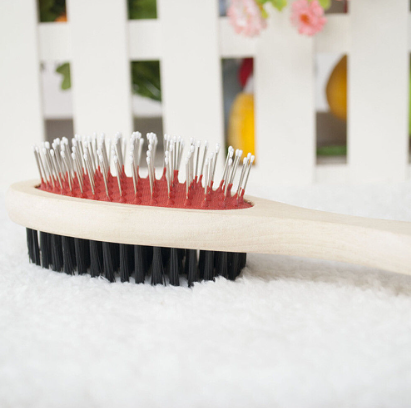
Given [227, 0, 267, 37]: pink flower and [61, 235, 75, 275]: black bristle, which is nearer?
[61, 235, 75, 275]: black bristle

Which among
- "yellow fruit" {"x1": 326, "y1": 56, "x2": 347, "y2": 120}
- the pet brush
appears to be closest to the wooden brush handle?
the pet brush

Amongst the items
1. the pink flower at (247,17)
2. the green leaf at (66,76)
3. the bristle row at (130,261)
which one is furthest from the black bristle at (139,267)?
the green leaf at (66,76)

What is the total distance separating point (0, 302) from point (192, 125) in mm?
519

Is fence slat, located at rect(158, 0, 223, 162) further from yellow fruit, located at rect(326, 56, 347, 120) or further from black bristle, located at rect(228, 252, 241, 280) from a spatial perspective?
black bristle, located at rect(228, 252, 241, 280)

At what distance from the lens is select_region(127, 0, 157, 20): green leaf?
90 cm

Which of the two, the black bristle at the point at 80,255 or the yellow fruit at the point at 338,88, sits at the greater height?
the yellow fruit at the point at 338,88

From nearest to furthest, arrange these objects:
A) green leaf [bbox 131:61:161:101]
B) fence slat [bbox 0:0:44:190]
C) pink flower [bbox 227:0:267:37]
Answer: pink flower [bbox 227:0:267:37] < fence slat [bbox 0:0:44:190] < green leaf [bbox 131:61:161:101]

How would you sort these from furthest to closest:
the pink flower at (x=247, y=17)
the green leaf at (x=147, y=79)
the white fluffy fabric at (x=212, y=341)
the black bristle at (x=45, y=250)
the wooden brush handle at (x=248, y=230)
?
the green leaf at (x=147, y=79) < the pink flower at (x=247, y=17) < the black bristle at (x=45, y=250) < the wooden brush handle at (x=248, y=230) < the white fluffy fabric at (x=212, y=341)

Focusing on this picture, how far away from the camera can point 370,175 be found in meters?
0.87

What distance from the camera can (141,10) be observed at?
906mm

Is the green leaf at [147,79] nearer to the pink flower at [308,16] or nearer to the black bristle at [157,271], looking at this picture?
the pink flower at [308,16]

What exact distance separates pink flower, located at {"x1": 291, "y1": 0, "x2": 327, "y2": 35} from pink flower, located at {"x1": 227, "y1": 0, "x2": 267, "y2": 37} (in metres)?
0.05

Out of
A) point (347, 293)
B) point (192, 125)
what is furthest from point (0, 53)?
Answer: point (347, 293)

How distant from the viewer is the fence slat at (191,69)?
820 millimetres
